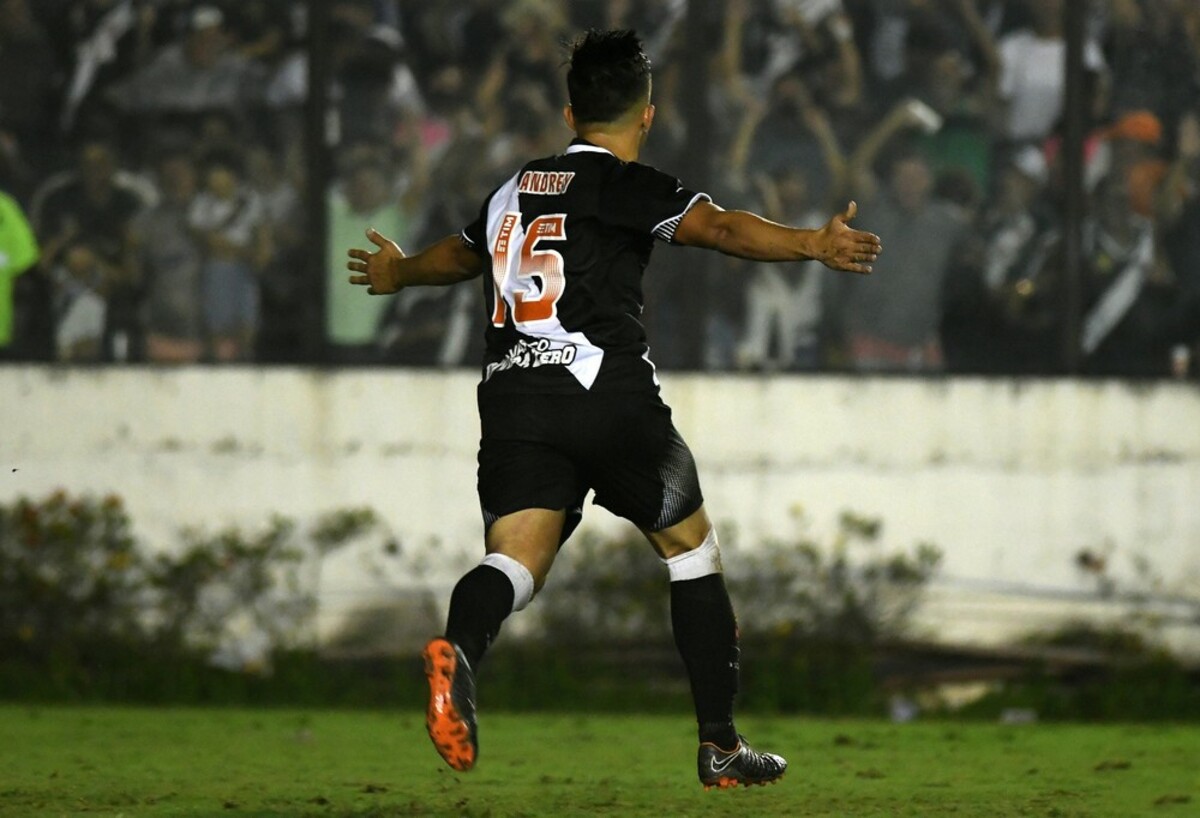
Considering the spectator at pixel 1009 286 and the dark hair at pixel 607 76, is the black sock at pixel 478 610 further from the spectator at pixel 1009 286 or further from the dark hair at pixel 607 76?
the spectator at pixel 1009 286

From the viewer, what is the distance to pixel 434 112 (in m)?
9.84

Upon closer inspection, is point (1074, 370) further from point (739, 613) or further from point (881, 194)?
point (739, 613)

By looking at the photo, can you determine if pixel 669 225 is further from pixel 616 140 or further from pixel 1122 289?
pixel 1122 289

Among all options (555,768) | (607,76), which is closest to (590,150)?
(607,76)

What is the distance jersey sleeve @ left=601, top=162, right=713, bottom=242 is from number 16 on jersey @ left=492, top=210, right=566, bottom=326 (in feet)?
0.51

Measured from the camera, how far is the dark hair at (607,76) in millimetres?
5777

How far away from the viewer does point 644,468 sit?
5.80m

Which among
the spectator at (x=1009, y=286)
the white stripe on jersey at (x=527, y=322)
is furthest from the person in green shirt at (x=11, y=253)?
the white stripe on jersey at (x=527, y=322)

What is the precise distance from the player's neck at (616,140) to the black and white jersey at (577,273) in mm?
24

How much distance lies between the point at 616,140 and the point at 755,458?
3.92 m

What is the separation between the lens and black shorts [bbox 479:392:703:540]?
572 centimetres

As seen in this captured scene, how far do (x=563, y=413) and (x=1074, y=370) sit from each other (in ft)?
15.3

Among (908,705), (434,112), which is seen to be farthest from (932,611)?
(434,112)

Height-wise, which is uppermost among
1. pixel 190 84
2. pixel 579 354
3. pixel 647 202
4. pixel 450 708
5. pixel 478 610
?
pixel 190 84
